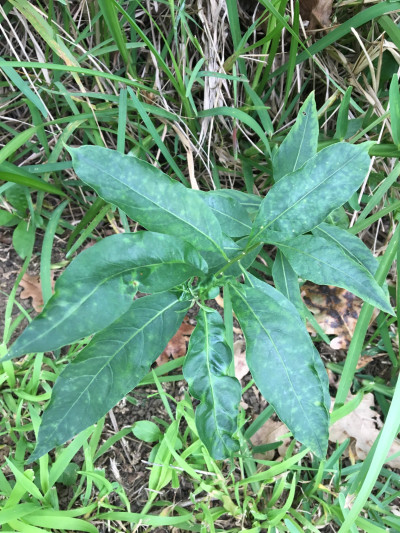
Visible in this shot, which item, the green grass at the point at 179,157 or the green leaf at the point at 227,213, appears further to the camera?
the green grass at the point at 179,157

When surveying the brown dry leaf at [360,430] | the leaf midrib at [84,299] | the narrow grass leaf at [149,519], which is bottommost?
the brown dry leaf at [360,430]

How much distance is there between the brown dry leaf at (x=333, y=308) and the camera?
5.13ft

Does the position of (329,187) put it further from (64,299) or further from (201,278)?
(64,299)

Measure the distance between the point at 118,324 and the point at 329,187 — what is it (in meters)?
0.46

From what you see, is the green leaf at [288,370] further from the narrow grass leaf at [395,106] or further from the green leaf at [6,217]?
the green leaf at [6,217]

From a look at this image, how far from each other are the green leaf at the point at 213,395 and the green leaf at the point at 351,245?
397mm

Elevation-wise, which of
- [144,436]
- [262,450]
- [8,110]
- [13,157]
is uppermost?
[8,110]

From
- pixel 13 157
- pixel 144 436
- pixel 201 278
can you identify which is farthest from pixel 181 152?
pixel 144 436

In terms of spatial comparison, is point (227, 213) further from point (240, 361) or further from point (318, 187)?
point (240, 361)

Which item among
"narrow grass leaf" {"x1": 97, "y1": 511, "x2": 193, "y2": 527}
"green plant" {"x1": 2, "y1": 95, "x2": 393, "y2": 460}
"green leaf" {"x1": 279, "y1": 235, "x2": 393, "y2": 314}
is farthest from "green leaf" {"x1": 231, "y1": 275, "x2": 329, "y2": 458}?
"narrow grass leaf" {"x1": 97, "y1": 511, "x2": 193, "y2": 527}

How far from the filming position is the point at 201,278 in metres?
0.87

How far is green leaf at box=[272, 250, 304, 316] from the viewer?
107 centimetres

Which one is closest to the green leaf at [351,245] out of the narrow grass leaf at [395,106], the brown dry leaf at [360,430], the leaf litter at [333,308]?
the narrow grass leaf at [395,106]

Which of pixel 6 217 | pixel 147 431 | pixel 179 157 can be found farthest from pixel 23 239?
pixel 147 431
